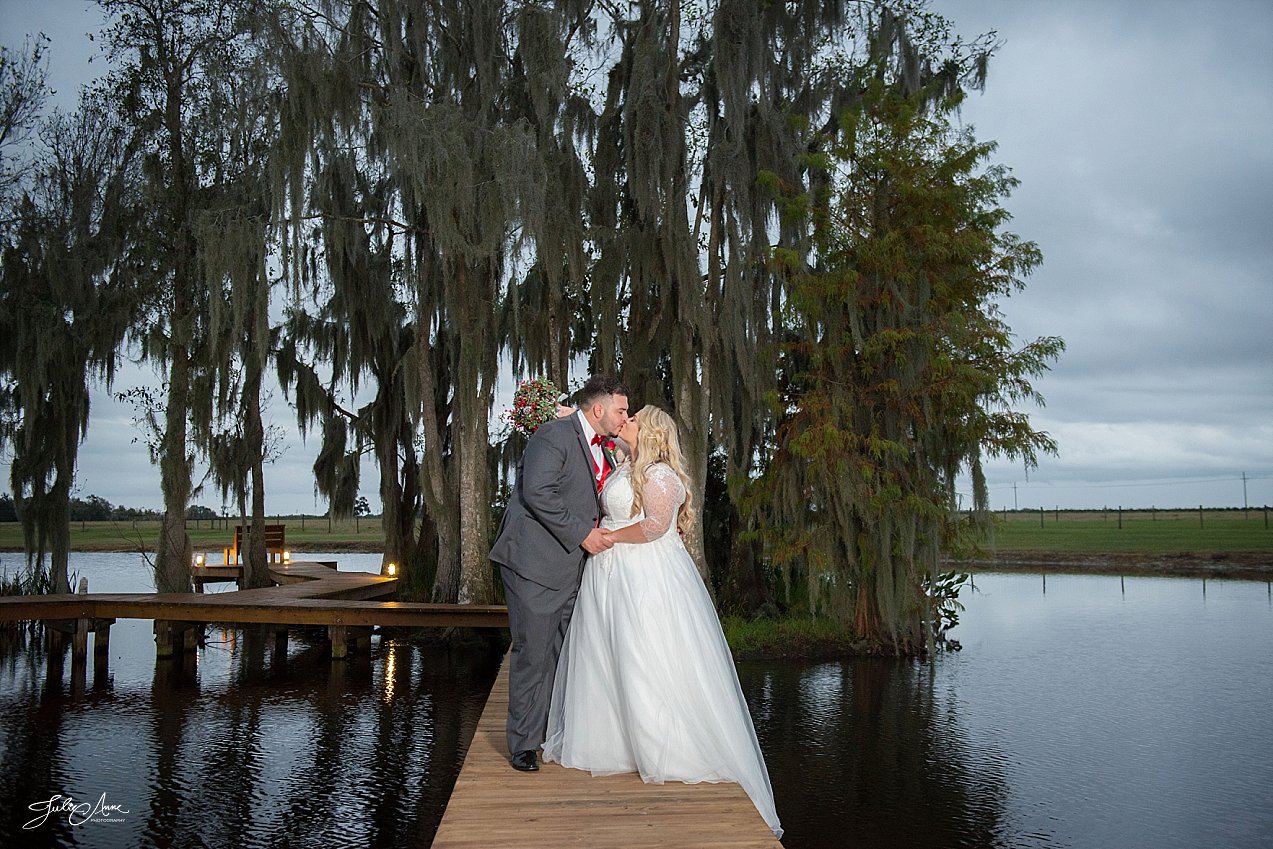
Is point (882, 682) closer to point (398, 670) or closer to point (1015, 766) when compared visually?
point (1015, 766)

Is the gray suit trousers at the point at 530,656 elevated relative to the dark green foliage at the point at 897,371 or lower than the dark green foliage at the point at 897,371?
lower

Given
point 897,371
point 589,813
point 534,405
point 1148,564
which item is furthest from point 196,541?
point 589,813

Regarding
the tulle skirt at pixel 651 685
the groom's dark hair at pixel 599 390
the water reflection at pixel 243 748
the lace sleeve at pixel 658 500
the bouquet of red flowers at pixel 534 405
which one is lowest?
the water reflection at pixel 243 748

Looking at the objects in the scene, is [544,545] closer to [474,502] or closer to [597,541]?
[597,541]

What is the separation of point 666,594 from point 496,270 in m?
8.96

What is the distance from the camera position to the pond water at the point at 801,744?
5.48 metres

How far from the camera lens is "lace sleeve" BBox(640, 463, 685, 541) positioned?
431 cm

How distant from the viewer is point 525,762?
4.29m

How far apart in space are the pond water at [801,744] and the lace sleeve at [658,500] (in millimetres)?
2095

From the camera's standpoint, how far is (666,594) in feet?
14.1

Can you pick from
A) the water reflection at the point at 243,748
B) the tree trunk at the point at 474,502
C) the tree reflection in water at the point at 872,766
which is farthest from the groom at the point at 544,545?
the tree trunk at the point at 474,502

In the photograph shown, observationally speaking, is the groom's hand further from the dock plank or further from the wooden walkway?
the dock plank

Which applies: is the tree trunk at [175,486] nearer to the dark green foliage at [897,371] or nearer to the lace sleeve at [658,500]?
the dark green foliage at [897,371]

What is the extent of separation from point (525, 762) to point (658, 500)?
4.13 ft
